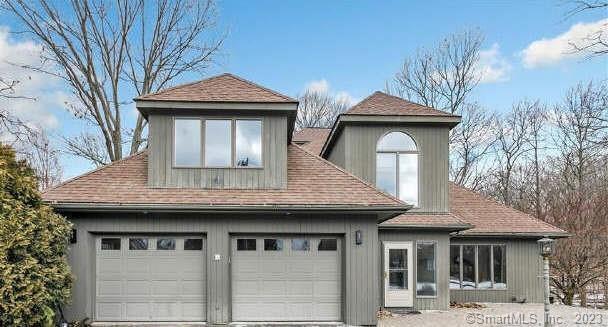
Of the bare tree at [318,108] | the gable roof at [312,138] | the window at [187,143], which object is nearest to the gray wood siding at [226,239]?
the window at [187,143]

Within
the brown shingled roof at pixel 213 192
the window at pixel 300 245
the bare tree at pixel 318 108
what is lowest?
the window at pixel 300 245

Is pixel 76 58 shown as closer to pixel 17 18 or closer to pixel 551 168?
pixel 17 18

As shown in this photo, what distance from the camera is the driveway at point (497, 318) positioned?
12.1m

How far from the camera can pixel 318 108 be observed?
36.9 meters

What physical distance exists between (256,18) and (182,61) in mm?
4403

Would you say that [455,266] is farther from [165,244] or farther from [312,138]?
[312,138]

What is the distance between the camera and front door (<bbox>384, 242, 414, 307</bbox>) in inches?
574

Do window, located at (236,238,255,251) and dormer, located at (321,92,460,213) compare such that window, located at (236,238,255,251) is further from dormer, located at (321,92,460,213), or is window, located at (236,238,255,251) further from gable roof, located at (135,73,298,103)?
dormer, located at (321,92,460,213)

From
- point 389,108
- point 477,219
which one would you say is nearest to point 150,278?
point 389,108

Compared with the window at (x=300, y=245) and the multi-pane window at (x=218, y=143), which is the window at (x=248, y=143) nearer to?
the multi-pane window at (x=218, y=143)

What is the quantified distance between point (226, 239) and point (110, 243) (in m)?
2.51

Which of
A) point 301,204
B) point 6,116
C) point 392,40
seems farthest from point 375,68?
point 6,116

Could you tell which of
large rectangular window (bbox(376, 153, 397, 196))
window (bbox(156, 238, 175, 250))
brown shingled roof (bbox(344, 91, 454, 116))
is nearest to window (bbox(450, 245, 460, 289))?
large rectangular window (bbox(376, 153, 397, 196))

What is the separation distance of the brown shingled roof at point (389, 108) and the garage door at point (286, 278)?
4426 mm
